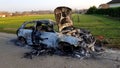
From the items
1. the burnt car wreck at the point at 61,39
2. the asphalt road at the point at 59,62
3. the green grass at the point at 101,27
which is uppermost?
the burnt car wreck at the point at 61,39

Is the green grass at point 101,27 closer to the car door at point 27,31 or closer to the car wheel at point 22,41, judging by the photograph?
the car door at point 27,31

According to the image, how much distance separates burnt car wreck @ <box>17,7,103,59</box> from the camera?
33.3 feet

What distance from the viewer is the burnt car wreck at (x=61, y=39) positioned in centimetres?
1016

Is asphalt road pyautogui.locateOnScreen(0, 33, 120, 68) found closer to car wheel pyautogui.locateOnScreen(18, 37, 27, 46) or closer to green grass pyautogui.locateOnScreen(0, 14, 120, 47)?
car wheel pyautogui.locateOnScreen(18, 37, 27, 46)

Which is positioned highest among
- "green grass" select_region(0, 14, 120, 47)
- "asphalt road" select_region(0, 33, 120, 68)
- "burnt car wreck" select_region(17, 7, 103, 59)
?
"burnt car wreck" select_region(17, 7, 103, 59)

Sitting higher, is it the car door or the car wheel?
the car door

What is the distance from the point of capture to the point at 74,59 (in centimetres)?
958

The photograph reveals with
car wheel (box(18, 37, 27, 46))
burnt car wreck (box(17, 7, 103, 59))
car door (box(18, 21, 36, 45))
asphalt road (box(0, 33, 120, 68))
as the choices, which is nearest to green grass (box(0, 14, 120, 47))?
burnt car wreck (box(17, 7, 103, 59))

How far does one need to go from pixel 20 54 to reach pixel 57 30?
7.02 ft

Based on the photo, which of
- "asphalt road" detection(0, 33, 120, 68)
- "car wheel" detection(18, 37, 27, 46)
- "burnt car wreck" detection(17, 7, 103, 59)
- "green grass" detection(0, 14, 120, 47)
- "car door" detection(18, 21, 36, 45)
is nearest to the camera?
"asphalt road" detection(0, 33, 120, 68)

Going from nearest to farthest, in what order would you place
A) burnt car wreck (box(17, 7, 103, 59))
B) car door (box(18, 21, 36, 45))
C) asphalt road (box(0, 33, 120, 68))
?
1. asphalt road (box(0, 33, 120, 68))
2. burnt car wreck (box(17, 7, 103, 59))
3. car door (box(18, 21, 36, 45))

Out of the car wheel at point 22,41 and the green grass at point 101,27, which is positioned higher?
the car wheel at point 22,41

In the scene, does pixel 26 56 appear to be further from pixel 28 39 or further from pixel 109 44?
pixel 109 44

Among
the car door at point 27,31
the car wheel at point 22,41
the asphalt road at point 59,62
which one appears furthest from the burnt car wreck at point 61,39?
the asphalt road at point 59,62
